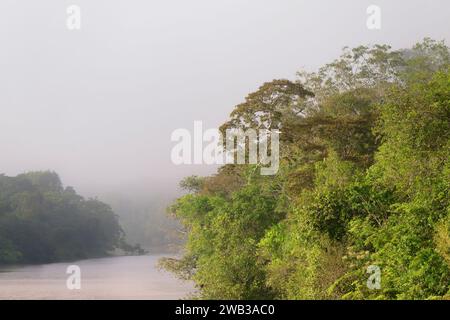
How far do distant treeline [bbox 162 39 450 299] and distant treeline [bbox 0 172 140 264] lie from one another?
1259 inches

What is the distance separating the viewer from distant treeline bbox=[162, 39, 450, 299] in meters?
11.8

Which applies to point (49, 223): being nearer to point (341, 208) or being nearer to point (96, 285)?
point (96, 285)

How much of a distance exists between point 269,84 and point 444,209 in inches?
513

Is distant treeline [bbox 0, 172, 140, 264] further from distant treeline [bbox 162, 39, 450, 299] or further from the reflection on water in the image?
distant treeline [bbox 162, 39, 450, 299]

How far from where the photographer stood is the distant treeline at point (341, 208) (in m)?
11.8

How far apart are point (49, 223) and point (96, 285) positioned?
2824 cm

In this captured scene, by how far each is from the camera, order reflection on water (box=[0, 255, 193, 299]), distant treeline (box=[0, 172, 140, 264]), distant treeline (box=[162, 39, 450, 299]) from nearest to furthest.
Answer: distant treeline (box=[162, 39, 450, 299]) < reflection on water (box=[0, 255, 193, 299]) < distant treeline (box=[0, 172, 140, 264])

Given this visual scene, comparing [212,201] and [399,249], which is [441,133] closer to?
[399,249]

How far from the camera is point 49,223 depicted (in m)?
63.5

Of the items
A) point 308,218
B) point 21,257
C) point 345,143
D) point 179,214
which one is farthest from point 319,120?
point 21,257

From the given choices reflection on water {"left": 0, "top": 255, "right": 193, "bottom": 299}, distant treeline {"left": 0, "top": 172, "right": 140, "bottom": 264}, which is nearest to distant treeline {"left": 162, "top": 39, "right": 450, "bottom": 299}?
reflection on water {"left": 0, "top": 255, "right": 193, "bottom": 299}

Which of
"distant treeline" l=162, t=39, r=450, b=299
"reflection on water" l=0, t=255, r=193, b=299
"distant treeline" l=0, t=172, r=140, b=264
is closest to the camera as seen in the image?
"distant treeline" l=162, t=39, r=450, b=299

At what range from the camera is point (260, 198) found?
75.5 feet

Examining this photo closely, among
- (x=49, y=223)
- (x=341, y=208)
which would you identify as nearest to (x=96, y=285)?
Result: (x=341, y=208)
